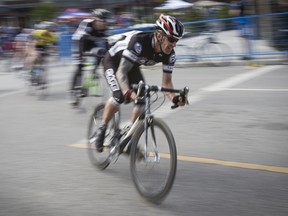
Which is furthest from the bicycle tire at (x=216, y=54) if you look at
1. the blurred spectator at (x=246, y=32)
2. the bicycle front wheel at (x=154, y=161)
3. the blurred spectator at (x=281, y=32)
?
the bicycle front wheel at (x=154, y=161)

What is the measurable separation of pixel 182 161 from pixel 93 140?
43.9 inches

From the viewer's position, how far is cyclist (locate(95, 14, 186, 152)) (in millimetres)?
4262

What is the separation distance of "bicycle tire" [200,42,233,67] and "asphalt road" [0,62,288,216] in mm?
3599

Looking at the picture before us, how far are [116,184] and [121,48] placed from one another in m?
1.50

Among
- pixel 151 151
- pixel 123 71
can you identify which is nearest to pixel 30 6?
pixel 123 71

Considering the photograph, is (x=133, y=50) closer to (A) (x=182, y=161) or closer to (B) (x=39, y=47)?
(A) (x=182, y=161)

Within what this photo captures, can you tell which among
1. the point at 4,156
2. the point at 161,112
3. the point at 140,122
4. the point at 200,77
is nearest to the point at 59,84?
the point at 200,77

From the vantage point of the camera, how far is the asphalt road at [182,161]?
4.05 m

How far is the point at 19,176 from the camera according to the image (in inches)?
199

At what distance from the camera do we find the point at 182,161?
5.33 m

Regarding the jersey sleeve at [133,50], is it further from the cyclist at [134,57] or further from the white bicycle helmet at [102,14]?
the white bicycle helmet at [102,14]

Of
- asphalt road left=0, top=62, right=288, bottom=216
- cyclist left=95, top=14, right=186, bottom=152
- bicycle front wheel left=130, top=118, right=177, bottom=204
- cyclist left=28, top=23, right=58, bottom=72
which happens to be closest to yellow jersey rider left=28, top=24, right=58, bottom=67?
cyclist left=28, top=23, right=58, bottom=72

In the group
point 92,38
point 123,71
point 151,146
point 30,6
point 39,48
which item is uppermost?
point 123,71

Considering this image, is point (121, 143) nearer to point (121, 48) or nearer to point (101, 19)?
point (121, 48)
